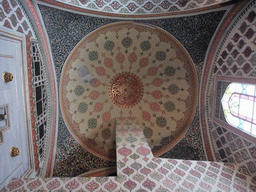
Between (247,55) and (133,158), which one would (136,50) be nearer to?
(247,55)

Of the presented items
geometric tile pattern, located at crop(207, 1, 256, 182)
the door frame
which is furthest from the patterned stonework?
the door frame

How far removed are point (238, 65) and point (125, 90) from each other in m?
3.93

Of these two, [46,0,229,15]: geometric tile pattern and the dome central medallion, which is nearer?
[46,0,229,15]: geometric tile pattern

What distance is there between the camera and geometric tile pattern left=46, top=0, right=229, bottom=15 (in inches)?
217

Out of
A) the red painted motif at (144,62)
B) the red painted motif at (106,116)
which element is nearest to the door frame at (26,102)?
the red painted motif at (106,116)

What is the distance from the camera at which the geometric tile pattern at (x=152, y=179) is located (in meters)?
3.56

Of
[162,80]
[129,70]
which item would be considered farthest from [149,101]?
[129,70]

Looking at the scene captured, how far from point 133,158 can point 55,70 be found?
3855 mm

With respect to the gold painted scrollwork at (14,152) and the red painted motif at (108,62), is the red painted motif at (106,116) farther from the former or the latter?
the gold painted scrollwork at (14,152)

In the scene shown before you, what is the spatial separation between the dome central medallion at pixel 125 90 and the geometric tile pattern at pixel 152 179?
115 inches

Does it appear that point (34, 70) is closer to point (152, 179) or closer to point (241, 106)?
point (152, 179)

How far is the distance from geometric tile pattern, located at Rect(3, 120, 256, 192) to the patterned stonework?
282 centimetres

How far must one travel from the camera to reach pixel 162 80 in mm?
7148

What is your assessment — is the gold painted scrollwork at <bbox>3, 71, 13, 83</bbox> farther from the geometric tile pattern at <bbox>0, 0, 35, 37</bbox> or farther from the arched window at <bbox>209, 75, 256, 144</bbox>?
the arched window at <bbox>209, 75, 256, 144</bbox>
